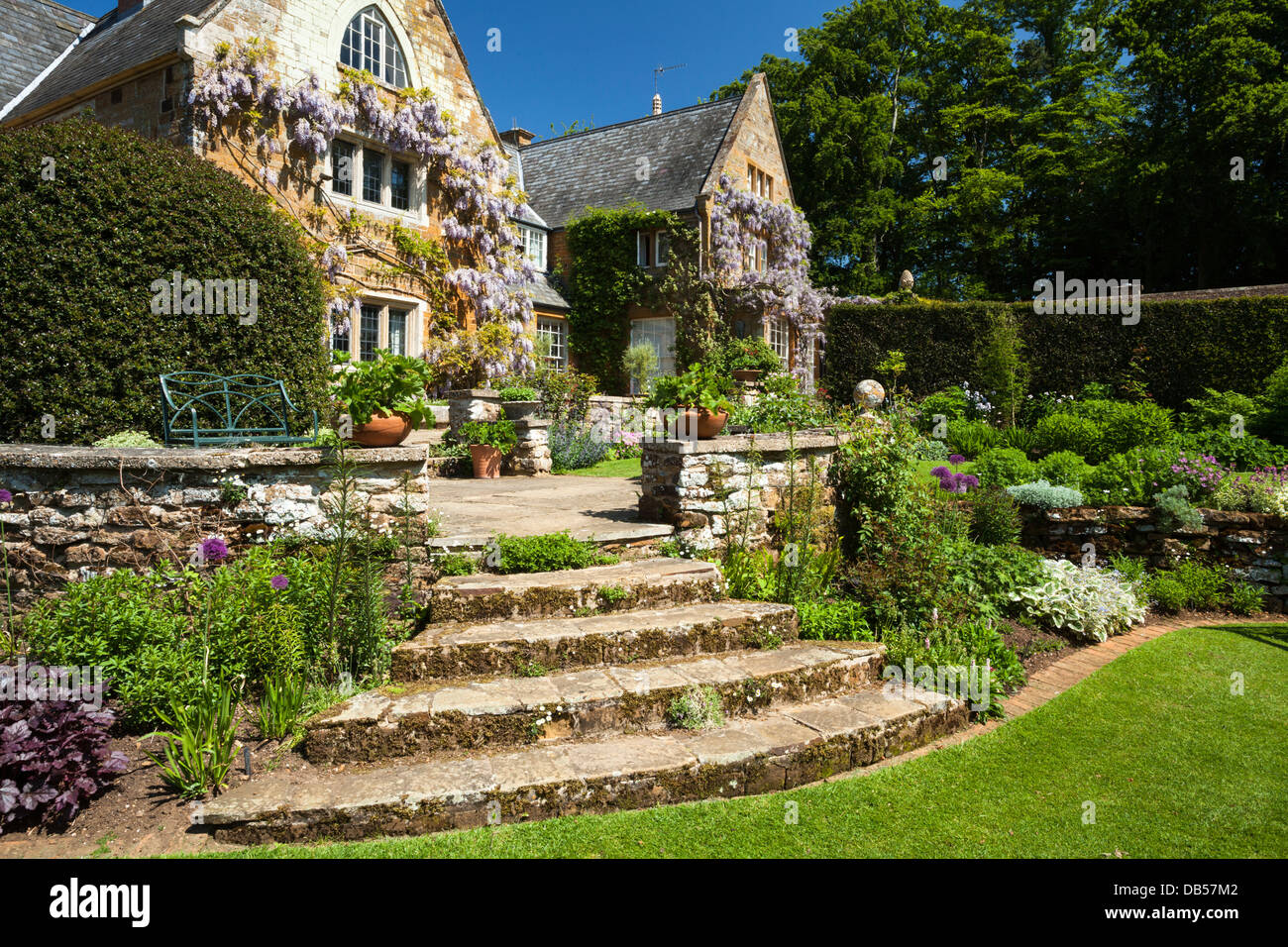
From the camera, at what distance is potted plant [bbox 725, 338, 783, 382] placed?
17.0 metres

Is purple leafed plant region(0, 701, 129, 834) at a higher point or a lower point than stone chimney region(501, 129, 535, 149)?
lower

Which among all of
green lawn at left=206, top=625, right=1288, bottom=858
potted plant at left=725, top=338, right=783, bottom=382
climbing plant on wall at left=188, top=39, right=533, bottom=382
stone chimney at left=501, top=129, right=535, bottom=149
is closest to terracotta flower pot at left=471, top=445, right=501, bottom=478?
climbing plant on wall at left=188, top=39, right=533, bottom=382

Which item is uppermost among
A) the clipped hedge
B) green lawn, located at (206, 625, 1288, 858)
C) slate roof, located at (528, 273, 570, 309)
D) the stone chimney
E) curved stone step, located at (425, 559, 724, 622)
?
the stone chimney

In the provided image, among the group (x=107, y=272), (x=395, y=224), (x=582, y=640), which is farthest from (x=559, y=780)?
(x=395, y=224)

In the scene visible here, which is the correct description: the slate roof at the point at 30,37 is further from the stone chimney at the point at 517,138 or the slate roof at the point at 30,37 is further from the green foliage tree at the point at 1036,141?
the green foliage tree at the point at 1036,141

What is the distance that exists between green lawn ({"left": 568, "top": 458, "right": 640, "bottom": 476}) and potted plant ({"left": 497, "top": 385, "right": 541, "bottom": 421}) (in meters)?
1.27

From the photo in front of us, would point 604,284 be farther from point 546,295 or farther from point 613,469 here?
point 613,469

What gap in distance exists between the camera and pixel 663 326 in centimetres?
1925

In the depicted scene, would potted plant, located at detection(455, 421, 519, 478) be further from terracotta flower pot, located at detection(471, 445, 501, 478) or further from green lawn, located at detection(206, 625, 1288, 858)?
green lawn, located at detection(206, 625, 1288, 858)

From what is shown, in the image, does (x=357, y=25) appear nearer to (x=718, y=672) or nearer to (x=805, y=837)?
(x=718, y=672)

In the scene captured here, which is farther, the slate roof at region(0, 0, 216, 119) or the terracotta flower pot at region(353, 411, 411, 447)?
the slate roof at region(0, 0, 216, 119)

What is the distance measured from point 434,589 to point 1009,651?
4.25 m

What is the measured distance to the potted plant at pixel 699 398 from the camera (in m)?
6.14
